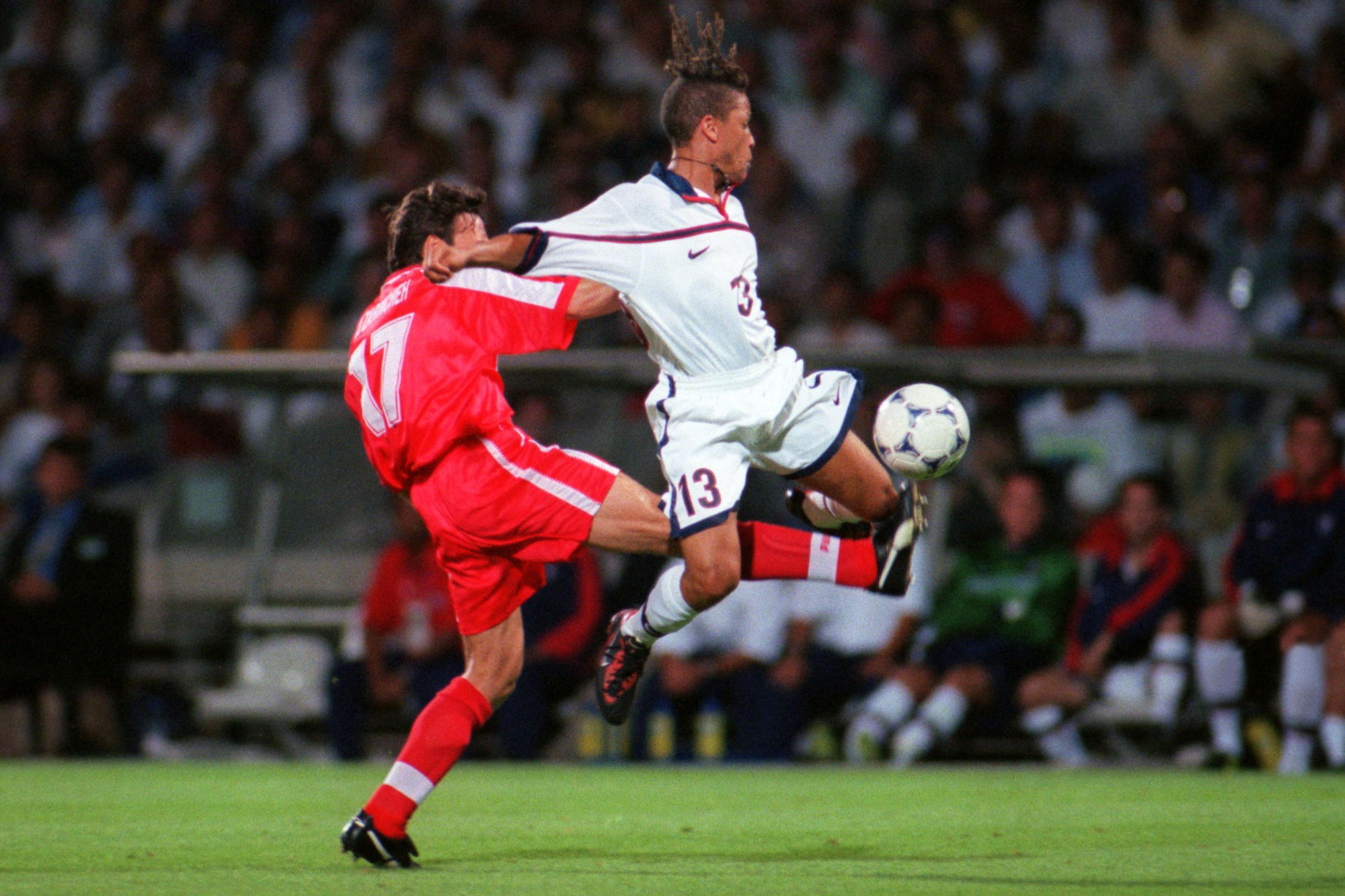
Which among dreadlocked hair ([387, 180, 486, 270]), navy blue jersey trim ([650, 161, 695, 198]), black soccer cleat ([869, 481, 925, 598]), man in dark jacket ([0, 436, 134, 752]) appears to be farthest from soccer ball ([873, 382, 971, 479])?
man in dark jacket ([0, 436, 134, 752])

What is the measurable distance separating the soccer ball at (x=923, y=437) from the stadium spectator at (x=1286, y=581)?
377 cm

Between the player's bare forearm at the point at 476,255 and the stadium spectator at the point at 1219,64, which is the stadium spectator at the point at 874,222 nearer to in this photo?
the stadium spectator at the point at 1219,64

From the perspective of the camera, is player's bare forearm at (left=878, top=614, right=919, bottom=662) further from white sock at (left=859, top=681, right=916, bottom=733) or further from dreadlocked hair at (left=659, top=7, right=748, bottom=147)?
dreadlocked hair at (left=659, top=7, right=748, bottom=147)

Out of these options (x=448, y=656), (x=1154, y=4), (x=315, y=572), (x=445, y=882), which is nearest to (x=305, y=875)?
(x=445, y=882)

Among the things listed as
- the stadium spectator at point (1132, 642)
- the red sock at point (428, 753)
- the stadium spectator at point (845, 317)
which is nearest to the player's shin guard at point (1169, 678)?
the stadium spectator at point (1132, 642)

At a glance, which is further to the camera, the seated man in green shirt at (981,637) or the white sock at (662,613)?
the seated man in green shirt at (981,637)

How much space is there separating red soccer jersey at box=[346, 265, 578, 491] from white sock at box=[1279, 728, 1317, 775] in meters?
5.00

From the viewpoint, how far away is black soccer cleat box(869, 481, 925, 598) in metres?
5.87

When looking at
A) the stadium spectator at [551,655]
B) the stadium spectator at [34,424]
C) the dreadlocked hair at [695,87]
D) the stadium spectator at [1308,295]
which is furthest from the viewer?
the stadium spectator at [34,424]

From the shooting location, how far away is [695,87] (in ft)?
19.2

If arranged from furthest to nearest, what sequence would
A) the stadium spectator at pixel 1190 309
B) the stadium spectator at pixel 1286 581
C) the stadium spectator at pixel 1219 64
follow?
the stadium spectator at pixel 1219 64 → the stadium spectator at pixel 1190 309 → the stadium spectator at pixel 1286 581

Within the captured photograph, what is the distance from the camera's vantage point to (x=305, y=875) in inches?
189

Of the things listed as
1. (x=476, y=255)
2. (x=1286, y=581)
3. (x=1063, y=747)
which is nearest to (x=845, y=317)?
(x=1063, y=747)

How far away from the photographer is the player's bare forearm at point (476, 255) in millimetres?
5102
